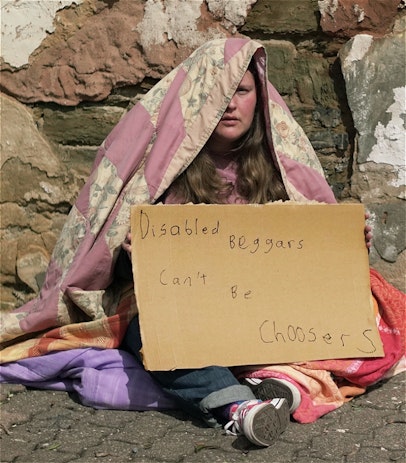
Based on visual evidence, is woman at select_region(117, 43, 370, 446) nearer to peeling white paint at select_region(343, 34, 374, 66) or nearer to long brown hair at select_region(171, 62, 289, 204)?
long brown hair at select_region(171, 62, 289, 204)

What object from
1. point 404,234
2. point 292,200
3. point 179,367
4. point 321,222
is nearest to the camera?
point 179,367

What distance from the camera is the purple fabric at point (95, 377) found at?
9.10ft

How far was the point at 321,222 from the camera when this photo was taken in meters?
2.77

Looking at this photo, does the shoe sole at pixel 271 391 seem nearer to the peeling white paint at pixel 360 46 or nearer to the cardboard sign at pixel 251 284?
the cardboard sign at pixel 251 284

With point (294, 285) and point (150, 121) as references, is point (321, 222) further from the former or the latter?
point (150, 121)

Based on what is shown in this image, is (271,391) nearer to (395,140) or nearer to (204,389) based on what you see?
(204,389)

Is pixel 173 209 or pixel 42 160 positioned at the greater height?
pixel 173 209

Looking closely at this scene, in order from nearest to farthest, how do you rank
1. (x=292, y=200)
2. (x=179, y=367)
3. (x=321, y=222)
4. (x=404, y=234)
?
(x=179, y=367)
(x=321, y=222)
(x=292, y=200)
(x=404, y=234)

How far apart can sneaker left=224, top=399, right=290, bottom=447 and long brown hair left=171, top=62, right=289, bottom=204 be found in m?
0.78

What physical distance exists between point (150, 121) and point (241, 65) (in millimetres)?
379

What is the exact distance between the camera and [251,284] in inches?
107

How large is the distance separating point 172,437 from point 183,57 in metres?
1.59

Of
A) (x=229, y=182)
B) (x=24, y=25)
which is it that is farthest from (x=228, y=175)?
(x=24, y=25)

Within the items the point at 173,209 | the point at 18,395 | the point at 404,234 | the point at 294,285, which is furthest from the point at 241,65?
the point at 18,395
